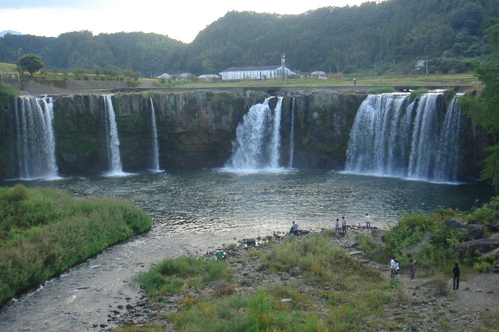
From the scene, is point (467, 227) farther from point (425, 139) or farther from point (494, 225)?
point (425, 139)

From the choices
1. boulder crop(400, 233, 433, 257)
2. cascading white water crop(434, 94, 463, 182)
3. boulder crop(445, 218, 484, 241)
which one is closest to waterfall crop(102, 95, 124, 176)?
cascading white water crop(434, 94, 463, 182)

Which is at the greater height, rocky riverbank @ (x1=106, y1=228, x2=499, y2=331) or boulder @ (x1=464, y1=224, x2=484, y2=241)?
boulder @ (x1=464, y1=224, x2=484, y2=241)

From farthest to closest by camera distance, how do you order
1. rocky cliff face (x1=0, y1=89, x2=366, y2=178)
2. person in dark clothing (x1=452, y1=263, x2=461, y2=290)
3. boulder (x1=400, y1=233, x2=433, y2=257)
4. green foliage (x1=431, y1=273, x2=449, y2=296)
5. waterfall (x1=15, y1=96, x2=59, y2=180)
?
rocky cliff face (x1=0, y1=89, x2=366, y2=178) → waterfall (x1=15, y1=96, x2=59, y2=180) → boulder (x1=400, y1=233, x2=433, y2=257) → person in dark clothing (x1=452, y1=263, x2=461, y2=290) → green foliage (x1=431, y1=273, x2=449, y2=296)

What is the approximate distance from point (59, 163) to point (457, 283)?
42.4 m

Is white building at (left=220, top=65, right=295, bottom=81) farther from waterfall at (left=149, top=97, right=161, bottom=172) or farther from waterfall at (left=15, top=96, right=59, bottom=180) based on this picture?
waterfall at (left=15, top=96, right=59, bottom=180)

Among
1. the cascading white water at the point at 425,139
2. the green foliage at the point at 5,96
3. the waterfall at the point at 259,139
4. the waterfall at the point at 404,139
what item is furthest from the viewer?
the waterfall at the point at 259,139

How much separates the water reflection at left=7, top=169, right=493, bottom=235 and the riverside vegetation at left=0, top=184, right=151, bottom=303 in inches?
130

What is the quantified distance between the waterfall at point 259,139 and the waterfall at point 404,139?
8.49 meters

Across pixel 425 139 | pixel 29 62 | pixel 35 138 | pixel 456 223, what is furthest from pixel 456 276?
pixel 29 62

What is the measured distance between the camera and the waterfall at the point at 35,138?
A: 46.5 m

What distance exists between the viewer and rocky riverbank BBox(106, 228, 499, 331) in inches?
599

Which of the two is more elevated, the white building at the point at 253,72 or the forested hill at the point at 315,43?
the forested hill at the point at 315,43

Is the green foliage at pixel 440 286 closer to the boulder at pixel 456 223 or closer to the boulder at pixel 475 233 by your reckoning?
the boulder at pixel 475 233

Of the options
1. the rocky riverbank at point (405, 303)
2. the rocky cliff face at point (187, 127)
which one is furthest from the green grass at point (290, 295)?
the rocky cliff face at point (187, 127)
